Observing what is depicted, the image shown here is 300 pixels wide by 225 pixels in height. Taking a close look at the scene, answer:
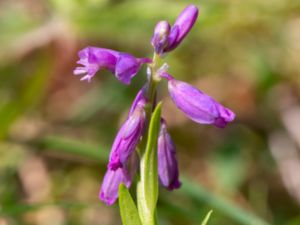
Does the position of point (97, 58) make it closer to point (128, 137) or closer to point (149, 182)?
point (128, 137)

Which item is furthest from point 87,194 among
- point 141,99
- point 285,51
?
point 141,99

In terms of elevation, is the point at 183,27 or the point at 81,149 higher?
the point at 183,27

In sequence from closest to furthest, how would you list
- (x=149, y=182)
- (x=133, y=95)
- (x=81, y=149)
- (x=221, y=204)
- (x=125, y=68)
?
(x=125, y=68), (x=149, y=182), (x=221, y=204), (x=81, y=149), (x=133, y=95)

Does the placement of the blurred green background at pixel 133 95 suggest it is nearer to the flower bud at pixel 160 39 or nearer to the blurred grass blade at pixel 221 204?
the blurred grass blade at pixel 221 204

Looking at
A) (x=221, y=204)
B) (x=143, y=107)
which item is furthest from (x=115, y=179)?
(x=221, y=204)

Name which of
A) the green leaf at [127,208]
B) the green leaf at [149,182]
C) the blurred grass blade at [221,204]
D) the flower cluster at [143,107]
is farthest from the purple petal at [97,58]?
the blurred grass blade at [221,204]

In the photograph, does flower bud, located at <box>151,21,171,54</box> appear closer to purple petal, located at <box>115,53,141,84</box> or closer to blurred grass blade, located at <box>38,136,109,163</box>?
purple petal, located at <box>115,53,141,84</box>
